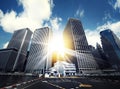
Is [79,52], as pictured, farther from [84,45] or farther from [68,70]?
[68,70]

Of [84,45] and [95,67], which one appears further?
[84,45]

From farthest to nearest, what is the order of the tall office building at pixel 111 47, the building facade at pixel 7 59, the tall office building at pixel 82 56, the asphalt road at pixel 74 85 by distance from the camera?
the tall office building at pixel 111 47
the building facade at pixel 7 59
the tall office building at pixel 82 56
the asphalt road at pixel 74 85

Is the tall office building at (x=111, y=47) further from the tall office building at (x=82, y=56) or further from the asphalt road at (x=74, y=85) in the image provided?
the asphalt road at (x=74, y=85)

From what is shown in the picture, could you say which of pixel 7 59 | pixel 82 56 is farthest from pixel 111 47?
pixel 7 59

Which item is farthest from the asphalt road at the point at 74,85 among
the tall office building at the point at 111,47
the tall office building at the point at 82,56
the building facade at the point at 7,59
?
the tall office building at the point at 111,47

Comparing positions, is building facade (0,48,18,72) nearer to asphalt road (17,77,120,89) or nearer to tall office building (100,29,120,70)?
asphalt road (17,77,120,89)

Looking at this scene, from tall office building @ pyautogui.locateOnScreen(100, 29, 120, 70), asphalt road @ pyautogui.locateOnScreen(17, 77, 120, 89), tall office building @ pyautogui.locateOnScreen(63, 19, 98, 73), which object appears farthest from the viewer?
tall office building @ pyautogui.locateOnScreen(100, 29, 120, 70)

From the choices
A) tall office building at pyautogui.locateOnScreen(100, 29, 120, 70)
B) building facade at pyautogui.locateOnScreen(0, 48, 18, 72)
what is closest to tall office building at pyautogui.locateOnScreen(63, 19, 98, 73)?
tall office building at pyautogui.locateOnScreen(100, 29, 120, 70)

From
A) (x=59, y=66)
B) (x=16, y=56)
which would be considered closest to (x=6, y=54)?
(x=16, y=56)

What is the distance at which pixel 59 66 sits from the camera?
169000 mm

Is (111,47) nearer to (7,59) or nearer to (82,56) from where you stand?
(82,56)

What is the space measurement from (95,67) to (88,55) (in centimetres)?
2489

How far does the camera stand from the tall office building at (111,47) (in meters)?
176

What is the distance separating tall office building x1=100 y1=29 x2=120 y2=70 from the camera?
176 m
